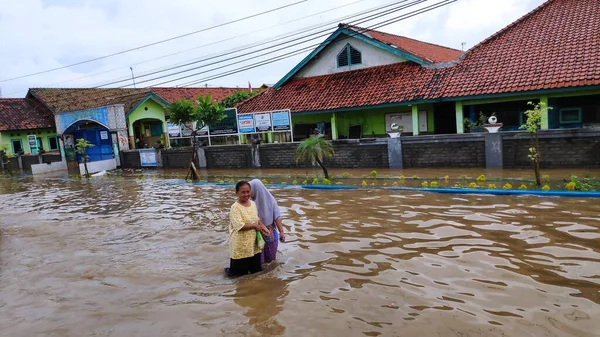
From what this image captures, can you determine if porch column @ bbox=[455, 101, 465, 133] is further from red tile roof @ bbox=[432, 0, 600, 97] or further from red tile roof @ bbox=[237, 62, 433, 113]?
red tile roof @ bbox=[237, 62, 433, 113]

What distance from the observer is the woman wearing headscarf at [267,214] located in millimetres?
6207

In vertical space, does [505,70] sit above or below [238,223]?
above

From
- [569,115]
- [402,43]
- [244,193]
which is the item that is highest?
[402,43]

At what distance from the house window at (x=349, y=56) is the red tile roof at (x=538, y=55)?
4909 mm

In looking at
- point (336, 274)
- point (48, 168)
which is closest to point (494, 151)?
point (336, 274)

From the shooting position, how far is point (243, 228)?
5785 millimetres

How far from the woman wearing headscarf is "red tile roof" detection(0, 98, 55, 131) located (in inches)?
1330

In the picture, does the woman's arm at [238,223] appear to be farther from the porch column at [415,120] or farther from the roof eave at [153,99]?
the roof eave at [153,99]

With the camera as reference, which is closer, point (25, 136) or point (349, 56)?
point (349, 56)

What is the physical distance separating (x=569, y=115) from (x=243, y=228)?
15.6 metres

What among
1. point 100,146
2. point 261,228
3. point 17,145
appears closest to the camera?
point 261,228

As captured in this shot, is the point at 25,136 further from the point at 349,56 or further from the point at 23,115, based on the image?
the point at 349,56

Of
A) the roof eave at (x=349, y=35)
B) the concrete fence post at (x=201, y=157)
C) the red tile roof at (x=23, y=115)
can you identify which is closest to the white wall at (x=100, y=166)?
the concrete fence post at (x=201, y=157)

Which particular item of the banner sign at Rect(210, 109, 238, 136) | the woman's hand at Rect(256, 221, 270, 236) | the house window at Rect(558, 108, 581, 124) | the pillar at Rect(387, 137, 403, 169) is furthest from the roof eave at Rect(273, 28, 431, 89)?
the woman's hand at Rect(256, 221, 270, 236)
